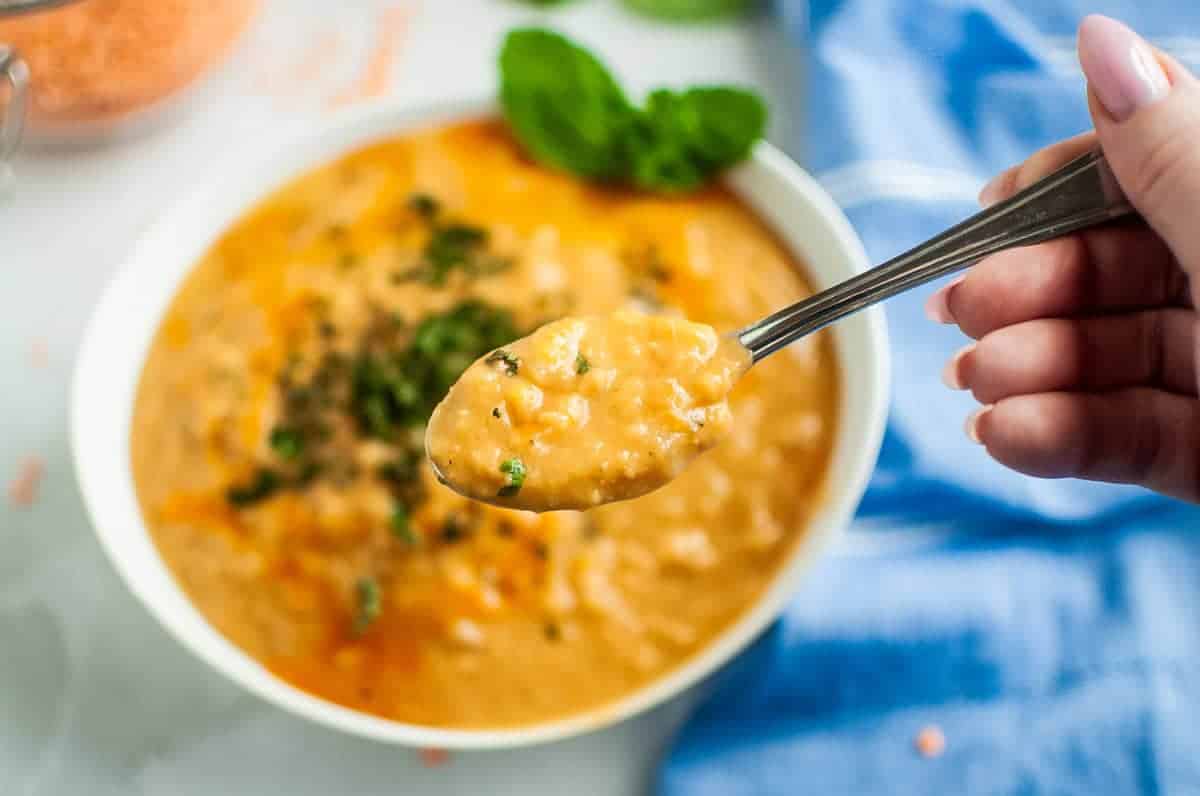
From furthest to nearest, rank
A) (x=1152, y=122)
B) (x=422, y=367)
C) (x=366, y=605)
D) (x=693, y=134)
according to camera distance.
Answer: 1. (x=693, y=134)
2. (x=422, y=367)
3. (x=366, y=605)
4. (x=1152, y=122)

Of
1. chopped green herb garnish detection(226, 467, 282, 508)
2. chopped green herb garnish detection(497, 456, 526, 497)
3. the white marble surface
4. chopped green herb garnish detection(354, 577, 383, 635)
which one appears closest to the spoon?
Result: chopped green herb garnish detection(497, 456, 526, 497)

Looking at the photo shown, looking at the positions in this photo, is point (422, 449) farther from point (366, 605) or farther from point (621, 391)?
point (621, 391)

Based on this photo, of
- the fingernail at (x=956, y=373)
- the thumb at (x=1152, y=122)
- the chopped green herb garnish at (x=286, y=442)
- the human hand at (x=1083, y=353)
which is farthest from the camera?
the chopped green herb garnish at (x=286, y=442)

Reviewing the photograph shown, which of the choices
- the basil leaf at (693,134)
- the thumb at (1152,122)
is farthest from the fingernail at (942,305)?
the basil leaf at (693,134)

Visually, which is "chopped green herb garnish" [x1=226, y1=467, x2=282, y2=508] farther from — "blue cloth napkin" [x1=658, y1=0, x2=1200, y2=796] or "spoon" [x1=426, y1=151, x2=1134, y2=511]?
"blue cloth napkin" [x1=658, y1=0, x2=1200, y2=796]

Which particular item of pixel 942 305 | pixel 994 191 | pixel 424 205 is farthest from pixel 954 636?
pixel 424 205

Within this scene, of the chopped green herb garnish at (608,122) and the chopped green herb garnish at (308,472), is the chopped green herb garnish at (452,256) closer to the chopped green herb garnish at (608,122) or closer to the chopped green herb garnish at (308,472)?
the chopped green herb garnish at (608,122)
